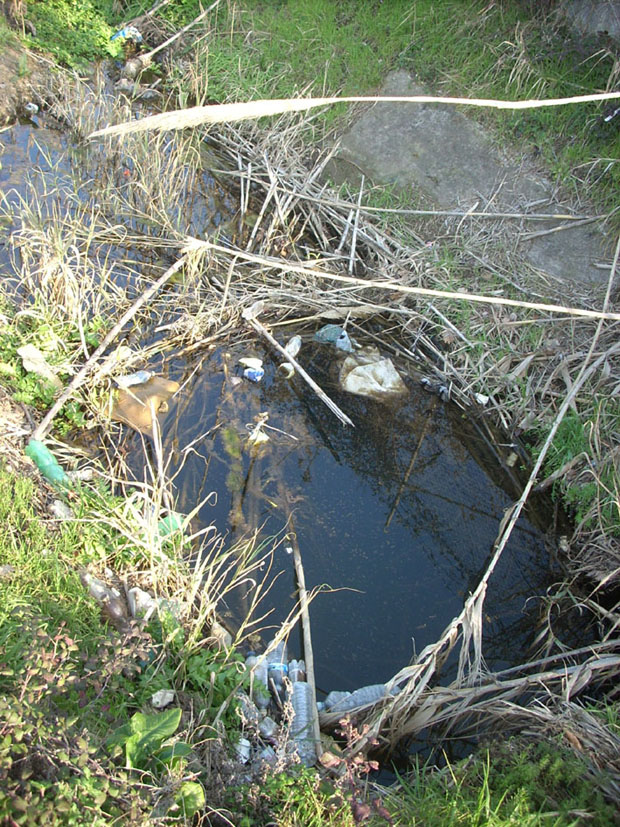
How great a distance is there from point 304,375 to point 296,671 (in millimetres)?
2030

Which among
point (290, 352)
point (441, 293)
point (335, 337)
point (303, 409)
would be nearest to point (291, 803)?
point (441, 293)

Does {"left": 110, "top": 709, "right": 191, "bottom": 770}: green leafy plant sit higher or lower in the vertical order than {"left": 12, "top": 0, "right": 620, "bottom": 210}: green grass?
lower

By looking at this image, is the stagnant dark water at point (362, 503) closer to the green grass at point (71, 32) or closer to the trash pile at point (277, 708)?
the trash pile at point (277, 708)

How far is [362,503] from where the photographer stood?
3740mm

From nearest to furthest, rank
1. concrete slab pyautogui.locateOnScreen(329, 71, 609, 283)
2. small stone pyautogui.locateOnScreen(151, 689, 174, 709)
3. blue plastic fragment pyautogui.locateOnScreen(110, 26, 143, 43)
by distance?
small stone pyautogui.locateOnScreen(151, 689, 174, 709)
concrete slab pyautogui.locateOnScreen(329, 71, 609, 283)
blue plastic fragment pyautogui.locateOnScreen(110, 26, 143, 43)

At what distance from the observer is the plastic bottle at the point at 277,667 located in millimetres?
2719

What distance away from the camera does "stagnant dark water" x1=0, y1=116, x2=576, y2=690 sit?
3182 millimetres

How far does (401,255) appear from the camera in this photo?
5.19 m

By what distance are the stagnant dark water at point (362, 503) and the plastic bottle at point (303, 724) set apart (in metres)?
0.30

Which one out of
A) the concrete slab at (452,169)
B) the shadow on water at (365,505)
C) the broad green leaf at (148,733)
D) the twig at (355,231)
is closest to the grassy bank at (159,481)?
the broad green leaf at (148,733)

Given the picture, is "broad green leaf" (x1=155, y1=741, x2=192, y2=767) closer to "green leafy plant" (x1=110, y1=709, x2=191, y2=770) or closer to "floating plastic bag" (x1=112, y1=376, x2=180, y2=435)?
"green leafy plant" (x1=110, y1=709, x2=191, y2=770)

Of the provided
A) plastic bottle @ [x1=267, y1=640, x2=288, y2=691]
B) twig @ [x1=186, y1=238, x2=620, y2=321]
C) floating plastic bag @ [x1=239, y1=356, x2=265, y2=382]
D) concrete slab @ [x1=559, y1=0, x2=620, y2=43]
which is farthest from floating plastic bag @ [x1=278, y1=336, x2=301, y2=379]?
concrete slab @ [x1=559, y1=0, x2=620, y2=43]

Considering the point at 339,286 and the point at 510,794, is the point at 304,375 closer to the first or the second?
the point at 339,286

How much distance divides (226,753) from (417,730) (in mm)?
844
